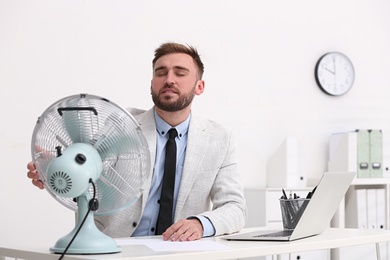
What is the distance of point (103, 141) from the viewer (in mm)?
1705

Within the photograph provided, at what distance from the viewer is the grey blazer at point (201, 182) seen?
2346mm

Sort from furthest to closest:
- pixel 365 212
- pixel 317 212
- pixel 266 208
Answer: pixel 365 212, pixel 266 208, pixel 317 212

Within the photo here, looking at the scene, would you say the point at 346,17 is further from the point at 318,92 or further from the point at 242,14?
the point at 242,14

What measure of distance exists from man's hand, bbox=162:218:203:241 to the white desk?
2.8 inches

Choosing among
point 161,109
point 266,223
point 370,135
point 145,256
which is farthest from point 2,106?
point 370,135

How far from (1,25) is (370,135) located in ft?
8.32

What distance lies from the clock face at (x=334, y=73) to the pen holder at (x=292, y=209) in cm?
261

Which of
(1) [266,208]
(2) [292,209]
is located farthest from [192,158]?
(1) [266,208]

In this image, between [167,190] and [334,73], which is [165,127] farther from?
[334,73]

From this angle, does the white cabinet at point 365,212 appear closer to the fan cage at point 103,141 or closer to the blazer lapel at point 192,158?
the blazer lapel at point 192,158

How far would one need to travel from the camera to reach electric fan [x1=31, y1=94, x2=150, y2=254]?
158 cm

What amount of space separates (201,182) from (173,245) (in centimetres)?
69

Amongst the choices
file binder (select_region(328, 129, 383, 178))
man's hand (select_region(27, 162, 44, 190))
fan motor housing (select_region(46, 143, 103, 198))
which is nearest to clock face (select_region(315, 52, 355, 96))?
file binder (select_region(328, 129, 383, 178))

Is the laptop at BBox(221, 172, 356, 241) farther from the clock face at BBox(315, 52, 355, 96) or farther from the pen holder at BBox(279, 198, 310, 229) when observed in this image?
the clock face at BBox(315, 52, 355, 96)
